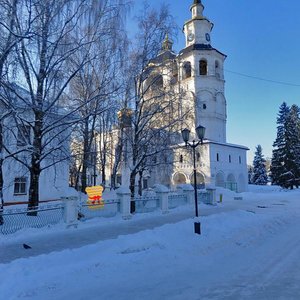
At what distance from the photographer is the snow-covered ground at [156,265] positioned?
5562mm

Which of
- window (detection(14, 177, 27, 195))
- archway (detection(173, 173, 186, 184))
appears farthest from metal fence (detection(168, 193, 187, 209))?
archway (detection(173, 173, 186, 184))

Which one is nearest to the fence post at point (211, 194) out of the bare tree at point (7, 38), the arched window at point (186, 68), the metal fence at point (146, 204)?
the metal fence at point (146, 204)

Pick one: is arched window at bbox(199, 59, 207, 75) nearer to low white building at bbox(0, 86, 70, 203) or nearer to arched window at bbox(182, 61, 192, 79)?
arched window at bbox(182, 61, 192, 79)

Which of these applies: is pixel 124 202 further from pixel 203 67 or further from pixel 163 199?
pixel 203 67

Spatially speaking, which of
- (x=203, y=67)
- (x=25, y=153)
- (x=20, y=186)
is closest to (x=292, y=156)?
(x=203, y=67)

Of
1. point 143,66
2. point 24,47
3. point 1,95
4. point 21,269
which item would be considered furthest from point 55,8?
point 21,269

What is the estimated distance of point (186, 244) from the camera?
9.15 meters

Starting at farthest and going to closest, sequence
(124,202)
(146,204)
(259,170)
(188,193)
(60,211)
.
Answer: (259,170) → (188,193) → (146,204) → (124,202) → (60,211)

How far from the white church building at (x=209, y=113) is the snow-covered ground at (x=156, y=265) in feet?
105

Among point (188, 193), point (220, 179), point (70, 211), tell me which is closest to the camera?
point (70, 211)

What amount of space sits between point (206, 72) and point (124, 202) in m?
36.3

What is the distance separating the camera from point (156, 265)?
7262 millimetres

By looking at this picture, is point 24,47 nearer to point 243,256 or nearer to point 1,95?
point 1,95

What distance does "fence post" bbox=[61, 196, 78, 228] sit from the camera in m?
12.2
